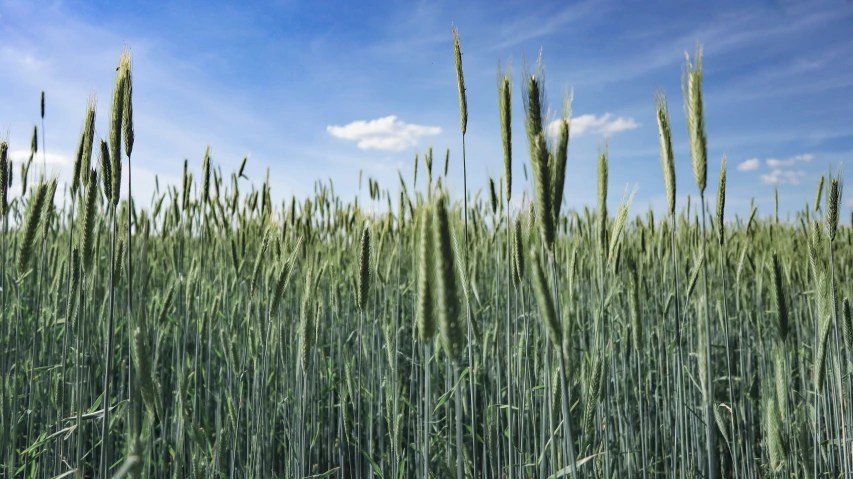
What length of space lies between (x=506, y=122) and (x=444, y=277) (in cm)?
56

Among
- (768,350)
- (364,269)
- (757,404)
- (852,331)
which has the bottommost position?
(757,404)

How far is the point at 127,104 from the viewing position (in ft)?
3.29

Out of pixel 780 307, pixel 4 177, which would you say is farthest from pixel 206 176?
pixel 780 307

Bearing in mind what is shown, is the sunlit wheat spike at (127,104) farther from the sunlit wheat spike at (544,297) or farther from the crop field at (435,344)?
the sunlit wheat spike at (544,297)

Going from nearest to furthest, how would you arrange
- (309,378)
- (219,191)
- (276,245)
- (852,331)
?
(852,331)
(276,245)
(309,378)
(219,191)

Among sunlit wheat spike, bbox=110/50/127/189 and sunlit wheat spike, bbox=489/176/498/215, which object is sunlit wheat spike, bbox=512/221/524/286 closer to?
sunlit wheat spike, bbox=489/176/498/215

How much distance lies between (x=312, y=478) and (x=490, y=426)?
20.5 inches

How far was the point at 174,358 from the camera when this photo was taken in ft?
9.04

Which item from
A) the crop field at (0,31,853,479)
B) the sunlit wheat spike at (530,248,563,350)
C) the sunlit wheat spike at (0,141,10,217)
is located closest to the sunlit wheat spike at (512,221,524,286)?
the crop field at (0,31,853,479)

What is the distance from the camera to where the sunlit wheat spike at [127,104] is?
0.99 metres

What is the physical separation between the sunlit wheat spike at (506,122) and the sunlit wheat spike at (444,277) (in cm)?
44

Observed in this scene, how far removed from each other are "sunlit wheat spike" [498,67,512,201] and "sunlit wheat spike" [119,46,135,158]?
0.72 metres

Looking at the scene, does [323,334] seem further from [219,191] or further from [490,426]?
[490,426]

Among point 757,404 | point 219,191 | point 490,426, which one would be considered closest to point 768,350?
point 757,404
